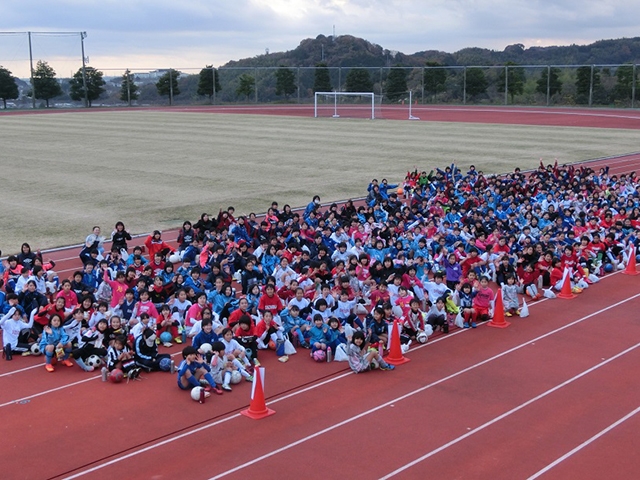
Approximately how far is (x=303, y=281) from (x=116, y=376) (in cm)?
472

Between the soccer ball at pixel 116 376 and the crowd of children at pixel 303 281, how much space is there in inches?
6.5

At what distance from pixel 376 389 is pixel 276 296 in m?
3.40

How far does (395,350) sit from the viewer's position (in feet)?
38.7

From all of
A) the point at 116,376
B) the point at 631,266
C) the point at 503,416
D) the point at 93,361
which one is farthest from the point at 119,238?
the point at 631,266

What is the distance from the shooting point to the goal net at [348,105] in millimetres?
68250

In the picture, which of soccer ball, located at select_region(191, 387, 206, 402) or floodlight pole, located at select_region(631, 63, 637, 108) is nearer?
soccer ball, located at select_region(191, 387, 206, 402)

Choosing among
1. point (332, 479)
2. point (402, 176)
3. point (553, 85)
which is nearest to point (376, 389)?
point (332, 479)

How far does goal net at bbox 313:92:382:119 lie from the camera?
2687 inches

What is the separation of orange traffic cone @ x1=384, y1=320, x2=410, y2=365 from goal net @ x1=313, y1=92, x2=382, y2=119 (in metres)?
54.7

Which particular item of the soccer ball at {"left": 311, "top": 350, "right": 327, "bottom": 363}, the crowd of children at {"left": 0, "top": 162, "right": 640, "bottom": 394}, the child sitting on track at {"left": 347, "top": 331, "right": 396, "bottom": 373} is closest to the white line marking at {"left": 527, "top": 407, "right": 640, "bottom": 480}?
the child sitting on track at {"left": 347, "top": 331, "right": 396, "bottom": 373}

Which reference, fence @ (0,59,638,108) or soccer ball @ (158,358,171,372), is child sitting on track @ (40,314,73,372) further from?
fence @ (0,59,638,108)

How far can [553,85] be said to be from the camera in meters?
73.2

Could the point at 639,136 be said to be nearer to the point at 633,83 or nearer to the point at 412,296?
the point at 633,83

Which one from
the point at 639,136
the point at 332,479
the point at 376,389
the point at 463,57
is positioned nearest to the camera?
the point at 332,479
